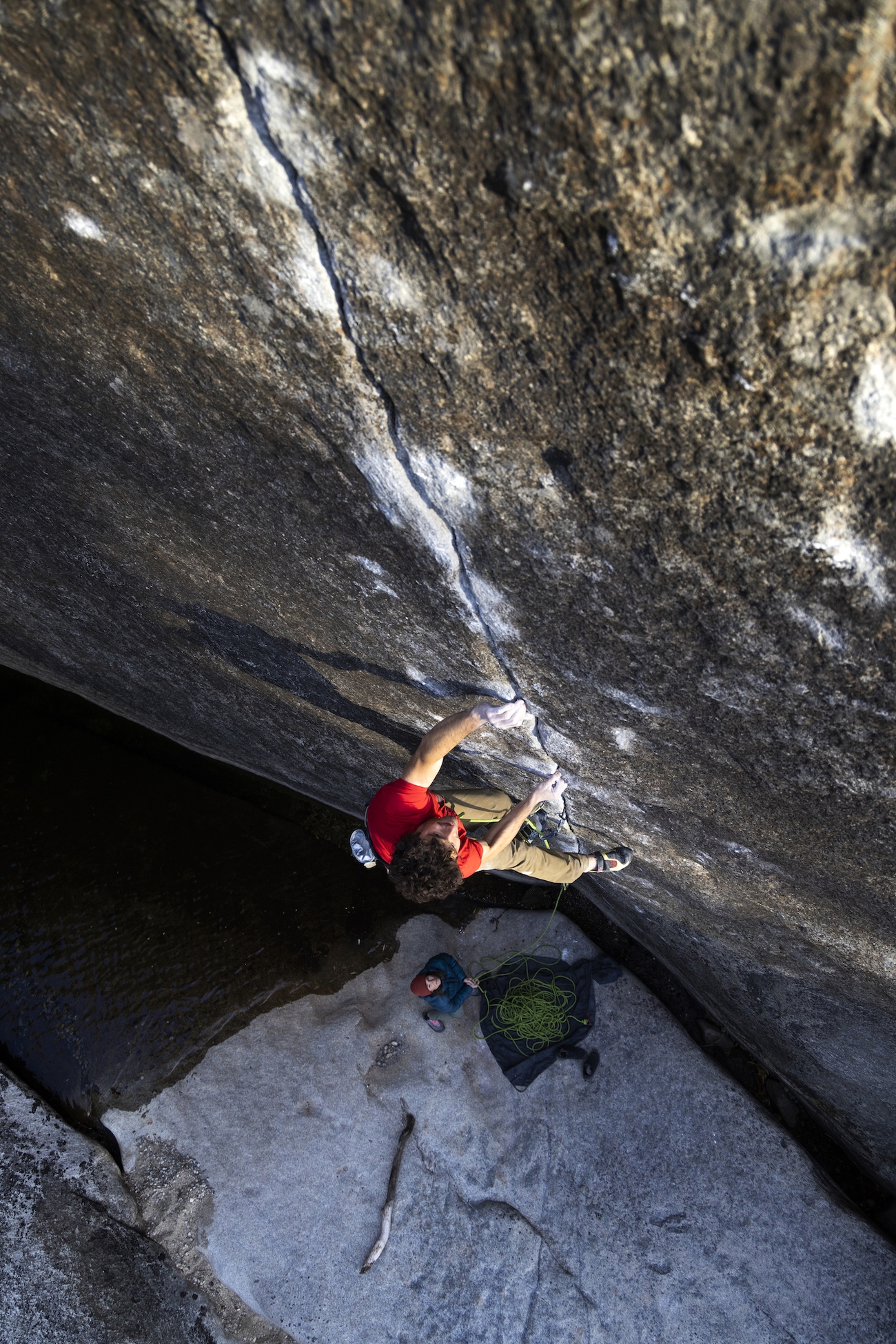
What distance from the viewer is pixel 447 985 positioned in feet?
11.9

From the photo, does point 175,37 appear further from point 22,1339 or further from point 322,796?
point 22,1339

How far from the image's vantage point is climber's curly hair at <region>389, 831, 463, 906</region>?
7.04ft

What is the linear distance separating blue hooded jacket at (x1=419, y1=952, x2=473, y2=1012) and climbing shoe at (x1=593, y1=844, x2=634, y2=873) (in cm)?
121

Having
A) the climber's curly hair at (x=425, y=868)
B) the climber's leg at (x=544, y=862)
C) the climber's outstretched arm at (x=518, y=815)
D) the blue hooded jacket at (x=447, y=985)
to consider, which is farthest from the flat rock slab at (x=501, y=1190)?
the climber's curly hair at (x=425, y=868)

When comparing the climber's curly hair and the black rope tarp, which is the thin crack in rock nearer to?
the black rope tarp

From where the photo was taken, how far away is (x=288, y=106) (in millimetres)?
1002

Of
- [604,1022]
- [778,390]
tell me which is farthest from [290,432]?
[604,1022]

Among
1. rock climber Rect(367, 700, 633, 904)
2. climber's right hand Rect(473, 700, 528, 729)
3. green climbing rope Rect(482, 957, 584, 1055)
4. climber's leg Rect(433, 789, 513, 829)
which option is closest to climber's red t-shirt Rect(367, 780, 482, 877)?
rock climber Rect(367, 700, 633, 904)

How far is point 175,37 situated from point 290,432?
0.69 m

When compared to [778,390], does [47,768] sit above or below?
below

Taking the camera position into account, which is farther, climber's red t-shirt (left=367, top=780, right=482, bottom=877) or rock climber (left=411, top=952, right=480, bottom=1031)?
rock climber (left=411, top=952, right=480, bottom=1031)

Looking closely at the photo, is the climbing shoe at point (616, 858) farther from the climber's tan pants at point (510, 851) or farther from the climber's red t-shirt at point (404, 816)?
the climber's red t-shirt at point (404, 816)

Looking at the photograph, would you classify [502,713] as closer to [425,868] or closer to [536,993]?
[425,868]

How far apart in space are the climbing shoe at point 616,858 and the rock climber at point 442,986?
118 cm
